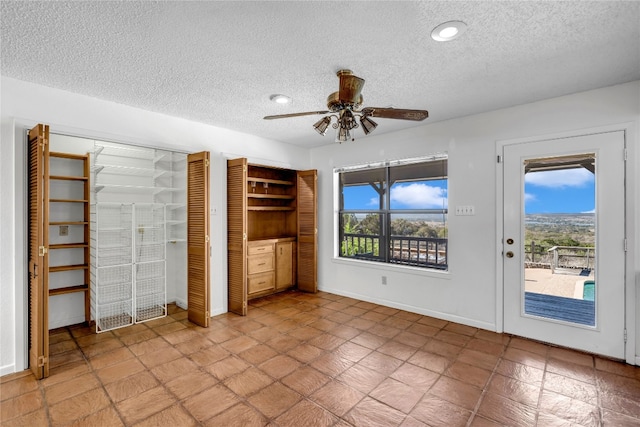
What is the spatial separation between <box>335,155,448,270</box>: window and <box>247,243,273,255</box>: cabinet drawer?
117 centimetres

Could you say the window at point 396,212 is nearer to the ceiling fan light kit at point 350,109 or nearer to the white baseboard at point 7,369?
the ceiling fan light kit at point 350,109

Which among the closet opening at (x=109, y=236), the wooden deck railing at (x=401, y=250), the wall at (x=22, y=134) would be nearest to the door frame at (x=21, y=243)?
the wall at (x=22, y=134)

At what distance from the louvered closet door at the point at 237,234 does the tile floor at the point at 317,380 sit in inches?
25.5

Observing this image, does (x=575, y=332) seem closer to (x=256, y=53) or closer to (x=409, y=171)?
(x=409, y=171)

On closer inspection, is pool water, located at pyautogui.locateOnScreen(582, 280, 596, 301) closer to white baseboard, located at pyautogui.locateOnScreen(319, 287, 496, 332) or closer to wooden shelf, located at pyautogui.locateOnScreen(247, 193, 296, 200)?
white baseboard, located at pyautogui.locateOnScreen(319, 287, 496, 332)

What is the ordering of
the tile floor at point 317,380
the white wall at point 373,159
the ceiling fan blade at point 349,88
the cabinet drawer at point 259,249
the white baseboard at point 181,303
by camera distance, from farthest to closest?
1. the cabinet drawer at point 259,249
2. the white baseboard at point 181,303
3. the white wall at point 373,159
4. the ceiling fan blade at point 349,88
5. the tile floor at point 317,380

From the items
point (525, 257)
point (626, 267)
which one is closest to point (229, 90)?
point (525, 257)

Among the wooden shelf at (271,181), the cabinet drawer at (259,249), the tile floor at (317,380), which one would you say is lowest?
the tile floor at (317,380)

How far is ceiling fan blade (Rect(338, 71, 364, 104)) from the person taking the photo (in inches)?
84.7

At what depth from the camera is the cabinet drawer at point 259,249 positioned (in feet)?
14.9

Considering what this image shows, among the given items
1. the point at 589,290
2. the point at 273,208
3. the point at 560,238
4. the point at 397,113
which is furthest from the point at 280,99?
the point at 589,290

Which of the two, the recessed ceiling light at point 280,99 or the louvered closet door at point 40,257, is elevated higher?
the recessed ceiling light at point 280,99

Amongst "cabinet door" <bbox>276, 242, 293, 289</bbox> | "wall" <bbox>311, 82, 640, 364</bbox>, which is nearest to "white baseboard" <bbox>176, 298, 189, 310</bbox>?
"cabinet door" <bbox>276, 242, 293, 289</bbox>

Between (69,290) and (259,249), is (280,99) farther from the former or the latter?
(69,290)
